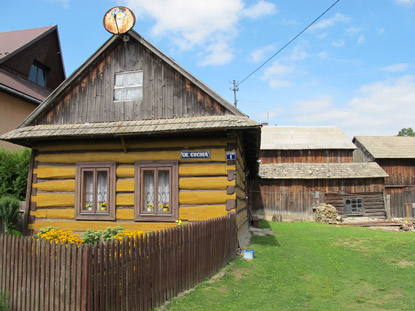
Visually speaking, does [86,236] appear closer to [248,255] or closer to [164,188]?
[164,188]

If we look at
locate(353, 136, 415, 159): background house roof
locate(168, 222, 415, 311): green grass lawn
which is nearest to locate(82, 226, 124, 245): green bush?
locate(168, 222, 415, 311): green grass lawn

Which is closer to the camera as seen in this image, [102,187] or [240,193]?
[102,187]

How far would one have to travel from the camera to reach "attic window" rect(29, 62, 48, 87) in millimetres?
18609

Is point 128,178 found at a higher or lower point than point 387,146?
lower

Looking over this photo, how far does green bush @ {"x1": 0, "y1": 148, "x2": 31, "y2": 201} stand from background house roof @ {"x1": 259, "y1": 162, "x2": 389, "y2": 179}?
1814cm

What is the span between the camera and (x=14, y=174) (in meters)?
12.8

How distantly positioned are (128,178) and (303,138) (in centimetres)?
2883

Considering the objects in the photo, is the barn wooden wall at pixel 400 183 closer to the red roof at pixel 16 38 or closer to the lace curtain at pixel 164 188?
the lace curtain at pixel 164 188

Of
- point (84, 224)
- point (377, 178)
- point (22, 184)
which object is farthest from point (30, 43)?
point (377, 178)

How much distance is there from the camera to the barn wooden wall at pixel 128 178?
31.3ft

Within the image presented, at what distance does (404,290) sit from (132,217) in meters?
7.29

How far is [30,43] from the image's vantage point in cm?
1794

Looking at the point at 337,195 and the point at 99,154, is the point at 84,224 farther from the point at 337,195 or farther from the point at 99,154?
the point at 337,195

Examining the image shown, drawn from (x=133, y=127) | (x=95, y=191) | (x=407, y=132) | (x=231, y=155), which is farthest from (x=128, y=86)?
(x=407, y=132)
